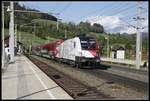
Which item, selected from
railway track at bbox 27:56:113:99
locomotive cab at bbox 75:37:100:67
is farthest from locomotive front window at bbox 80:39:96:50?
railway track at bbox 27:56:113:99

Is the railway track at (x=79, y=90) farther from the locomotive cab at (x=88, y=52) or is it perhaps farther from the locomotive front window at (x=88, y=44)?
the locomotive front window at (x=88, y=44)

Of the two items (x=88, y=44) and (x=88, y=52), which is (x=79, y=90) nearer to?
(x=88, y=52)

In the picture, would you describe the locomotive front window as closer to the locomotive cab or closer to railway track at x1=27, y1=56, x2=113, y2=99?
the locomotive cab

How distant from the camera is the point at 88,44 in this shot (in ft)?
134

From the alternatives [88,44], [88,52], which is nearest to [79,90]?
[88,52]

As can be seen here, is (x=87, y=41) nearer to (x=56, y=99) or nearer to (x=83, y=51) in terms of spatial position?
(x=83, y=51)

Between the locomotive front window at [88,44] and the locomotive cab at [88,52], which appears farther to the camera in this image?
the locomotive front window at [88,44]

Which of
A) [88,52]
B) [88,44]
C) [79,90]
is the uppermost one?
[88,44]

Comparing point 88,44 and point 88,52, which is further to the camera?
point 88,44

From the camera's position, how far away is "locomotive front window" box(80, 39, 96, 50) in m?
40.6

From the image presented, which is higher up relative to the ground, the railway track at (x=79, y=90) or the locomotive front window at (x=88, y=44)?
the locomotive front window at (x=88, y=44)

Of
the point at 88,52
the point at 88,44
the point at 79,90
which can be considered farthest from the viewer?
the point at 88,44

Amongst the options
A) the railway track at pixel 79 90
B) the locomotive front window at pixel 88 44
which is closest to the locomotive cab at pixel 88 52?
the locomotive front window at pixel 88 44

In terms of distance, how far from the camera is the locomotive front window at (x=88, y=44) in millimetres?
40625
